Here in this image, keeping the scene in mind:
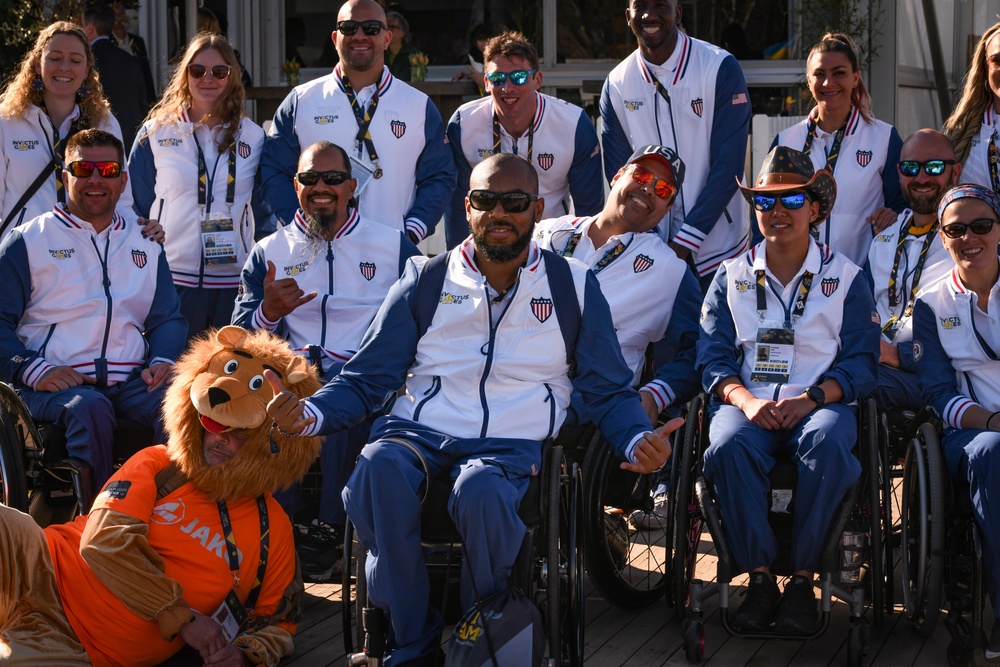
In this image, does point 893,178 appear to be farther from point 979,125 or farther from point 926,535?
point 926,535

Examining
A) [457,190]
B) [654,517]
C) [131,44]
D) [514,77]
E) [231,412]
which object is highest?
[131,44]

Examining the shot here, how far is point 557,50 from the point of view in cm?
975

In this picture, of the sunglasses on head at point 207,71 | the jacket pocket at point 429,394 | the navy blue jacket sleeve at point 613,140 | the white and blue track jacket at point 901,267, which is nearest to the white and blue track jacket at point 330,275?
the sunglasses on head at point 207,71

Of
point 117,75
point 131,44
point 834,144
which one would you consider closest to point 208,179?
point 117,75

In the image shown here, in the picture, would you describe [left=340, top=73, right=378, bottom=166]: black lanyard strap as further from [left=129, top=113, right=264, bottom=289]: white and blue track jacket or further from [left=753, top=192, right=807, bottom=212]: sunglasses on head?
[left=753, top=192, right=807, bottom=212]: sunglasses on head

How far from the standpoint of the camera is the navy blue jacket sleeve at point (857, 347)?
422 centimetres

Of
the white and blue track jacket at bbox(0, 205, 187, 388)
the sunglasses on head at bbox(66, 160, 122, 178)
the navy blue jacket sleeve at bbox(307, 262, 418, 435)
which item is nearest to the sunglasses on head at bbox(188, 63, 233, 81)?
the sunglasses on head at bbox(66, 160, 122, 178)

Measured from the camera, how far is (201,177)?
18.2 ft

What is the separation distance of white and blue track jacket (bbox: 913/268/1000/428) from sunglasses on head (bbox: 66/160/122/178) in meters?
3.01

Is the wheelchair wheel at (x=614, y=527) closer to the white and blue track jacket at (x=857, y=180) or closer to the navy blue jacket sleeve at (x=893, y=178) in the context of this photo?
the white and blue track jacket at (x=857, y=180)

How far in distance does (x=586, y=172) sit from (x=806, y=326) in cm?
168

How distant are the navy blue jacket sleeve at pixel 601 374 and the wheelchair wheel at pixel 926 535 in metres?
0.92

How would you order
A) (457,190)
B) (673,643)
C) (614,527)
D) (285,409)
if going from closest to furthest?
(285,409), (673,643), (614,527), (457,190)

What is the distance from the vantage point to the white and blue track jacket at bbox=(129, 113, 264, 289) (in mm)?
5555
